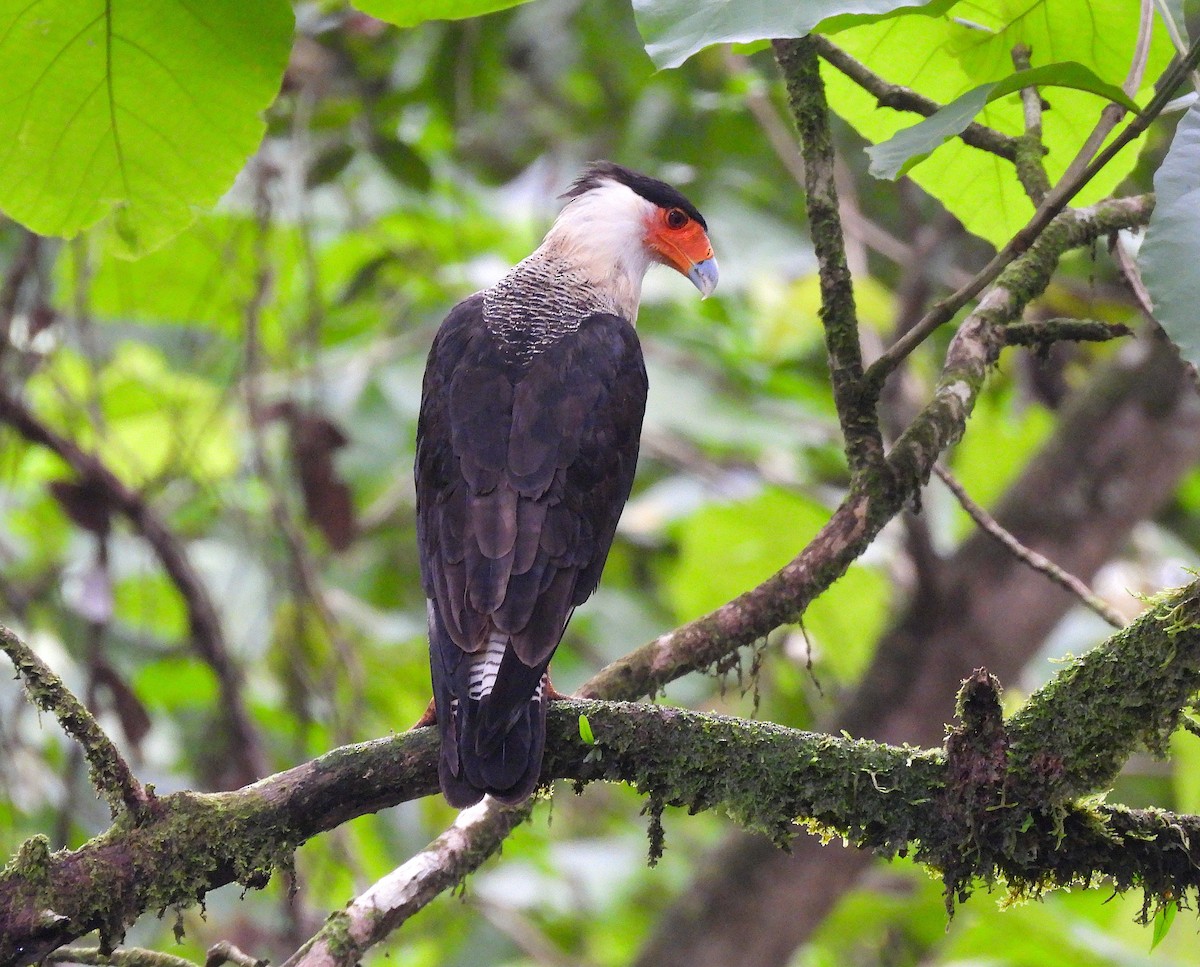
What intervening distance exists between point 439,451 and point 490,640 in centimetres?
53

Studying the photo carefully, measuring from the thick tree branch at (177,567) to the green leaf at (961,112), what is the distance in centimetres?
273

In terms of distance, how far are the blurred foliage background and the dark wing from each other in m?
1.04

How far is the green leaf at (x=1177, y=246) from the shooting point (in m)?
1.53

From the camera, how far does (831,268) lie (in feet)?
8.07

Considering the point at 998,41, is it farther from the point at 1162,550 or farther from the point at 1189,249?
the point at 1162,550

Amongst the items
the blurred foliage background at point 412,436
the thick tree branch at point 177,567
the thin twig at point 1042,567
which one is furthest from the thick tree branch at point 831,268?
the thick tree branch at point 177,567

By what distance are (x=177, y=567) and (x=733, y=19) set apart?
2.69 m

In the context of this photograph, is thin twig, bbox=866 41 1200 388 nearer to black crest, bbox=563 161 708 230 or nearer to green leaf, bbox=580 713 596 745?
green leaf, bbox=580 713 596 745

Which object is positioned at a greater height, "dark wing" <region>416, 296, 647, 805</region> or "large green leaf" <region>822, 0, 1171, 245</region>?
"large green leaf" <region>822, 0, 1171, 245</region>

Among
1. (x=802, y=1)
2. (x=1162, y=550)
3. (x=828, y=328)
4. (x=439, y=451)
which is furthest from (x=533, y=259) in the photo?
(x=1162, y=550)

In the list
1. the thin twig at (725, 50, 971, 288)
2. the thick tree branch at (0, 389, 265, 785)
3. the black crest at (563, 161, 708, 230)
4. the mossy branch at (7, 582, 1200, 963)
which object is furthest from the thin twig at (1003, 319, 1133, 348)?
the thick tree branch at (0, 389, 265, 785)

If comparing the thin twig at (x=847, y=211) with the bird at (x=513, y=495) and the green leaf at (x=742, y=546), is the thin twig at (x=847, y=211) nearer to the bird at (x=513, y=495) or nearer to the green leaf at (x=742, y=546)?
the green leaf at (x=742, y=546)

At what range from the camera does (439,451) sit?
2963mm

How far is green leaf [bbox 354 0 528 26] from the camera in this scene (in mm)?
2225
